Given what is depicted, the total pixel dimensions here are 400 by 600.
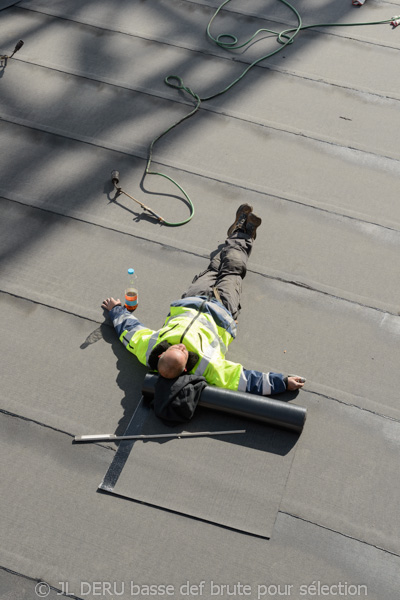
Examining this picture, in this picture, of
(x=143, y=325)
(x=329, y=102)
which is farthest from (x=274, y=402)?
(x=329, y=102)

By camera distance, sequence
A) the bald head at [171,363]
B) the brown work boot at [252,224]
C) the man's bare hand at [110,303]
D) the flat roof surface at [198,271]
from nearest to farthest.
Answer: the flat roof surface at [198,271] → the bald head at [171,363] → the man's bare hand at [110,303] → the brown work boot at [252,224]

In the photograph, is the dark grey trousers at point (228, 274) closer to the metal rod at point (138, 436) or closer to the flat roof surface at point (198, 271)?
the flat roof surface at point (198, 271)

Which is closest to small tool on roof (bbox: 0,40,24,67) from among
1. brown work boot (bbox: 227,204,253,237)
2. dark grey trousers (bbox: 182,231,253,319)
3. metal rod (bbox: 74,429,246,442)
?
brown work boot (bbox: 227,204,253,237)

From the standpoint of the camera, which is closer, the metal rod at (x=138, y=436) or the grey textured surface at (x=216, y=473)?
the grey textured surface at (x=216, y=473)

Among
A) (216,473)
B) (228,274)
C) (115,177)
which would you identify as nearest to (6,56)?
(115,177)

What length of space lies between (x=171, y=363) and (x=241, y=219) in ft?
5.43

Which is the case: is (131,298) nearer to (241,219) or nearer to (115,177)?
(241,219)

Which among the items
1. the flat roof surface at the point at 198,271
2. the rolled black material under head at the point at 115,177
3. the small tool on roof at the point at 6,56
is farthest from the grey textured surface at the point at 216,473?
the small tool on roof at the point at 6,56

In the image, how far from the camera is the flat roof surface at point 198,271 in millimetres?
3463

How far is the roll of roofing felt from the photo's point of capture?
12.6 feet

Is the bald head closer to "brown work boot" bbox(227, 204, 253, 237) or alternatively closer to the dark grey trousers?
the dark grey trousers

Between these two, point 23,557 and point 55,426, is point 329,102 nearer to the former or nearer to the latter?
point 55,426

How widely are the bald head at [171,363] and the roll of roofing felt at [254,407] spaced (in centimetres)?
15

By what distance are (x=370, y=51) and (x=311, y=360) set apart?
14.1 feet
